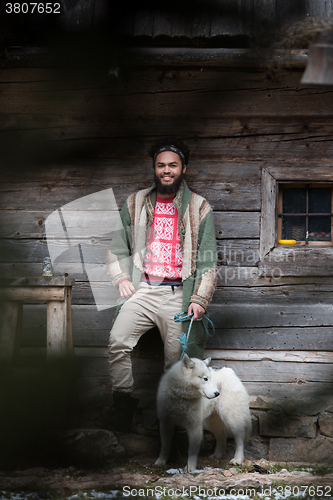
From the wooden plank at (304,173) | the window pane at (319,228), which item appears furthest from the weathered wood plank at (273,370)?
the wooden plank at (304,173)

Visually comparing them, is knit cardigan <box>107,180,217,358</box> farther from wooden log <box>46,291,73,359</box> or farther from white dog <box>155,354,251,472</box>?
wooden log <box>46,291,73,359</box>

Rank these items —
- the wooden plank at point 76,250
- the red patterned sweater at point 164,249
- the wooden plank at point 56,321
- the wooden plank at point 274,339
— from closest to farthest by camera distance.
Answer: the wooden plank at point 56,321, the red patterned sweater at point 164,249, the wooden plank at point 274,339, the wooden plank at point 76,250

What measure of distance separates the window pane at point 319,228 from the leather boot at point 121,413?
2053 mm

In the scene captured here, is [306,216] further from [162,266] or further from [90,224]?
[90,224]

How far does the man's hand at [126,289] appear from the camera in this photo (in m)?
3.19

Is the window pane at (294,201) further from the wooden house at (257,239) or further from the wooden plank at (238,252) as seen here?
the wooden plank at (238,252)

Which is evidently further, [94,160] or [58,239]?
[58,239]

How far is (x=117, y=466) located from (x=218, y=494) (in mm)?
852

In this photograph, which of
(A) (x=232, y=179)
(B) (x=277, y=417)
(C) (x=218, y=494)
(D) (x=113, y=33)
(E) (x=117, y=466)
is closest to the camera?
(D) (x=113, y=33)

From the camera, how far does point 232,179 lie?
3.74 m

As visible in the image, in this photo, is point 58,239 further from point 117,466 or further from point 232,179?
point 117,466

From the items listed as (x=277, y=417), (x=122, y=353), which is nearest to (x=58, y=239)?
(x=122, y=353)

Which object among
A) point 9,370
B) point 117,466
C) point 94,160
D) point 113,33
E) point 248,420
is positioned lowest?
point 117,466

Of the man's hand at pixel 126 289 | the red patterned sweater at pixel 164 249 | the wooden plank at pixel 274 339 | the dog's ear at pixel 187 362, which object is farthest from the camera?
the wooden plank at pixel 274 339
